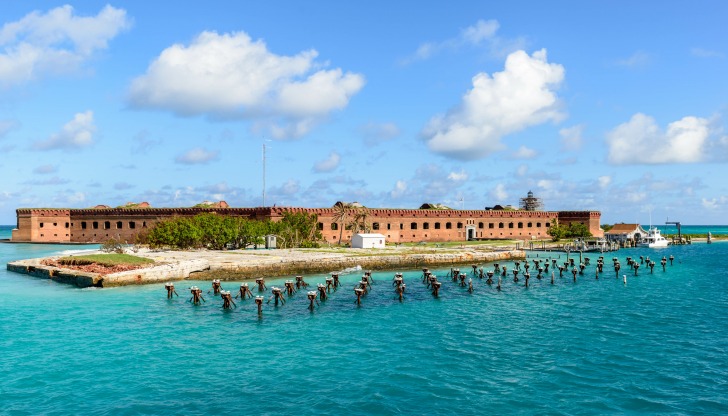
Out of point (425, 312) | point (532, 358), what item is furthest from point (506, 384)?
point (425, 312)

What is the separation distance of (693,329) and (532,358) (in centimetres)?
1068

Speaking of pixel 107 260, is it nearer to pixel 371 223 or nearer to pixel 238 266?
pixel 238 266

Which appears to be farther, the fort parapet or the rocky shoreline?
the fort parapet

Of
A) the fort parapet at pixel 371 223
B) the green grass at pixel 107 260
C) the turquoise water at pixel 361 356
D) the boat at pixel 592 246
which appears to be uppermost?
the fort parapet at pixel 371 223

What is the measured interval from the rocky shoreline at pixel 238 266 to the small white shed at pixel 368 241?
866 centimetres

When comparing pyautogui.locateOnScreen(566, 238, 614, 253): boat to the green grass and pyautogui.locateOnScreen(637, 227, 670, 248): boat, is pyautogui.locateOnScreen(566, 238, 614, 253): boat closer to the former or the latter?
pyautogui.locateOnScreen(637, 227, 670, 248): boat

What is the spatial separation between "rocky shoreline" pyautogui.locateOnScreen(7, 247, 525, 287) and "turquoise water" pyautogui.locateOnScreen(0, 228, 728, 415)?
11.8 ft

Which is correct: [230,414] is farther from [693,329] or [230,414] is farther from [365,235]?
[365,235]

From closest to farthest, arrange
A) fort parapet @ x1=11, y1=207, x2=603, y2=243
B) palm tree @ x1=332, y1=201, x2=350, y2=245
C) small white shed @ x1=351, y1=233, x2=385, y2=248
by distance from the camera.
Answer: small white shed @ x1=351, y1=233, x2=385, y2=248
palm tree @ x1=332, y1=201, x2=350, y2=245
fort parapet @ x1=11, y1=207, x2=603, y2=243

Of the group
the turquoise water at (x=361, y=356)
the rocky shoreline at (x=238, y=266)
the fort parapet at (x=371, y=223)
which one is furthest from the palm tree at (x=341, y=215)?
the turquoise water at (x=361, y=356)

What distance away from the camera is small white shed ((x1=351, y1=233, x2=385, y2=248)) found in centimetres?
6556

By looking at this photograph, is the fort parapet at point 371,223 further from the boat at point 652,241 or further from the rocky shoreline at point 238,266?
the rocky shoreline at point 238,266

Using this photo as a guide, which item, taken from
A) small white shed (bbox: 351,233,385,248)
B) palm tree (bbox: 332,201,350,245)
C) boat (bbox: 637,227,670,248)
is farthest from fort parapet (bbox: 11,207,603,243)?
small white shed (bbox: 351,233,385,248)

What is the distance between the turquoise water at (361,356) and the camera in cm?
1527
